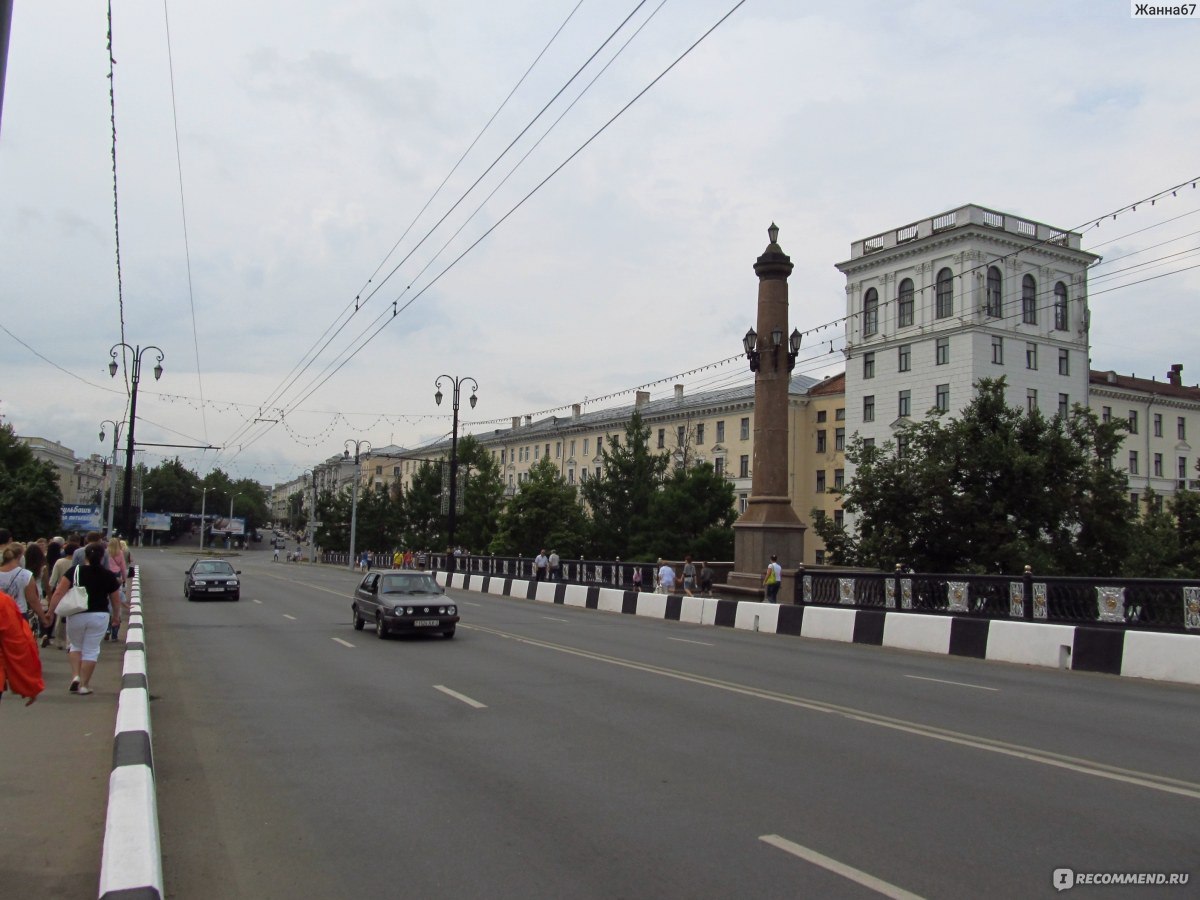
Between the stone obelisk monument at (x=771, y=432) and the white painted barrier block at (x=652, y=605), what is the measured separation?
8.85 feet

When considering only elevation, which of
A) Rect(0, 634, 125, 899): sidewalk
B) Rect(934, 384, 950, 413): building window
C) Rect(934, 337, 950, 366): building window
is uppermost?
Rect(934, 337, 950, 366): building window

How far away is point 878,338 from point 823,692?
5880cm

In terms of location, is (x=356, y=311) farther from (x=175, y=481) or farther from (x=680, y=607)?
(x=175, y=481)

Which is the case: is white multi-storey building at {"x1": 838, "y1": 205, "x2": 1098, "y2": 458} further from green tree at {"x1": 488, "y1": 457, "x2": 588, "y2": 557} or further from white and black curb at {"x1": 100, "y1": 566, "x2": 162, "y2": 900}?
white and black curb at {"x1": 100, "y1": 566, "x2": 162, "y2": 900}

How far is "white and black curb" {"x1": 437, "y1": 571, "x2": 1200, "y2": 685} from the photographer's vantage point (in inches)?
574

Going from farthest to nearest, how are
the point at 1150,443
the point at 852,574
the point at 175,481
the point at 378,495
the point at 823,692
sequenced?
the point at 175,481 → the point at 378,495 → the point at 1150,443 → the point at 852,574 → the point at 823,692

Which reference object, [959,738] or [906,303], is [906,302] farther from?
[959,738]

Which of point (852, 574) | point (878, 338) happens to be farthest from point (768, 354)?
point (878, 338)

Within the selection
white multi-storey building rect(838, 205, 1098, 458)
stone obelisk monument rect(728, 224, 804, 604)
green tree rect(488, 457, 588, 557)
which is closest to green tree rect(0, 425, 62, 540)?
green tree rect(488, 457, 588, 557)

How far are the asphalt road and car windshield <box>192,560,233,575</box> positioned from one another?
1860 centimetres

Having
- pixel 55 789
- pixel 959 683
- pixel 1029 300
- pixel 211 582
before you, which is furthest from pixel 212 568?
pixel 1029 300

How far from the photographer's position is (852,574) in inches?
965

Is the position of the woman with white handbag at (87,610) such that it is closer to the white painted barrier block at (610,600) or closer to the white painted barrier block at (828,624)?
the white painted barrier block at (828,624)

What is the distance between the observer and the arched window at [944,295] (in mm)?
62062
